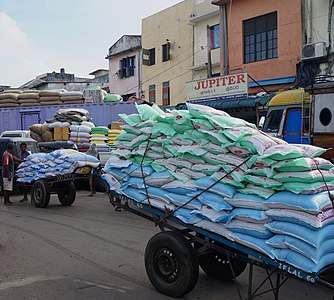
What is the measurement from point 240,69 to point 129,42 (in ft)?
47.0

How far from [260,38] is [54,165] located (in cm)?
1243

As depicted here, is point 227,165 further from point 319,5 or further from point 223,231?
point 319,5

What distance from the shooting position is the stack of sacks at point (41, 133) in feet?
56.8

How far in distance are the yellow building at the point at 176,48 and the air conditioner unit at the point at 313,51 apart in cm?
657

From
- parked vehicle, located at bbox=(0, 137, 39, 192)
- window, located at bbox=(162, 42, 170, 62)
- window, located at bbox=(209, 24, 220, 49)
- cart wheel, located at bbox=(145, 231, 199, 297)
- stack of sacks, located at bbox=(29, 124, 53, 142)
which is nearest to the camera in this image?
cart wheel, located at bbox=(145, 231, 199, 297)

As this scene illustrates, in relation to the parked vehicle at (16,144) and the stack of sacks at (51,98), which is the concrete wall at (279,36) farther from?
the parked vehicle at (16,144)

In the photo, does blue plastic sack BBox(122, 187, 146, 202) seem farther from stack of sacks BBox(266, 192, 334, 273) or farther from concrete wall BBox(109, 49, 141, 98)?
concrete wall BBox(109, 49, 141, 98)

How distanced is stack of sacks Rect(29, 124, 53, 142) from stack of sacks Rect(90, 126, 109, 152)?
213 cm

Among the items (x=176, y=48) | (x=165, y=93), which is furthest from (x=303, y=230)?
(x=165, y=93)

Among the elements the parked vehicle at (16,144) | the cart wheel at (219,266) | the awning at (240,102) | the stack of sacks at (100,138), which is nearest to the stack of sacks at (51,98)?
the stack of sacks at (100,138)

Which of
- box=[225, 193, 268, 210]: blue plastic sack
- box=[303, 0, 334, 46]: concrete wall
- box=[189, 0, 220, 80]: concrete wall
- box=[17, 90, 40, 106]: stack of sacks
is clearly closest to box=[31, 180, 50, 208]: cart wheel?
box=[225, 193, 268, 210]: blue plastic sack

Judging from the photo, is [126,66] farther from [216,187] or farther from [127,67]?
[216,187]

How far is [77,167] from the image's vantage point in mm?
10180

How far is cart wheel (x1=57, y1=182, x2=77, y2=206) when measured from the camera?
10.8m
